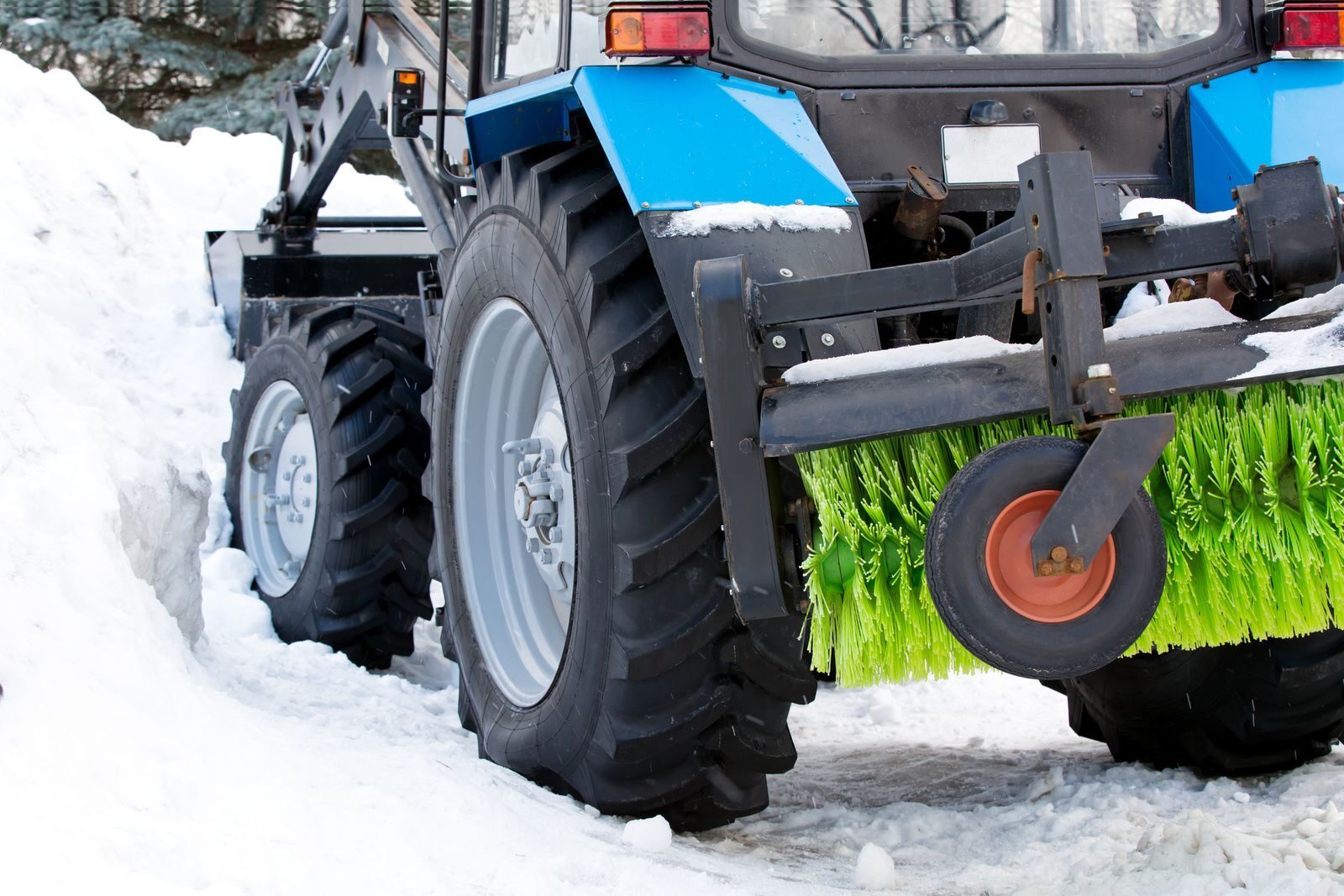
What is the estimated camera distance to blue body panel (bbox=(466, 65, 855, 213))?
2555 millimetres

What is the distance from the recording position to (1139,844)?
107 inches

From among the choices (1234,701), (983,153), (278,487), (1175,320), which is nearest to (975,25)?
(983,153)

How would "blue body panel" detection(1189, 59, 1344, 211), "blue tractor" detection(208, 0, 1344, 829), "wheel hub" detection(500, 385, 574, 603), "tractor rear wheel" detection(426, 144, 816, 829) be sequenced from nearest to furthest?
1. "blue tractor" detection(208, 0, 1344, 829)
2. "tractor rear wheel" detection(426, 144, 816, 829)
3. "blue body panel" detection(1189, 59, 1344, 211)
4. "wheel hub" detection(500, 385, 574, 603)

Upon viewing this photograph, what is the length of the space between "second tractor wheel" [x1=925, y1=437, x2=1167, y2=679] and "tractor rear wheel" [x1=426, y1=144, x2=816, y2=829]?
2.10 feet

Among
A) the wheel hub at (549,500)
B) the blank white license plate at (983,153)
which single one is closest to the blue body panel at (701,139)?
the blank white license plate at (983,153)

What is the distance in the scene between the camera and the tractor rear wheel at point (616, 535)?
2.61 m

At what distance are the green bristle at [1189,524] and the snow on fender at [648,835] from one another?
0.58 meters

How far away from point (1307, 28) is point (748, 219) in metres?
1.44

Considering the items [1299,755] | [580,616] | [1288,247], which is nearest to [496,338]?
[580,616]

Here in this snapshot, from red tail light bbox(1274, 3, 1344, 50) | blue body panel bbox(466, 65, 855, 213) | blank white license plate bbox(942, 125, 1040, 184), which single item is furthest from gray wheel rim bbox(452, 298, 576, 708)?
red tail light bbox(1274, 3, 1344, 50)

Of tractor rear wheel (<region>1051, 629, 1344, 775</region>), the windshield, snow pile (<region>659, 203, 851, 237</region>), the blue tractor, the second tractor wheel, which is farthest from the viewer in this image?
tractor rear wheel (<region>1051, 629, 1344, 775</region>)

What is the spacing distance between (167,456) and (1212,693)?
260 centimetres

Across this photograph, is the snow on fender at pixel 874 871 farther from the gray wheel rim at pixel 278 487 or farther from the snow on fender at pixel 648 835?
the gray wheel rim at pixel 278 487

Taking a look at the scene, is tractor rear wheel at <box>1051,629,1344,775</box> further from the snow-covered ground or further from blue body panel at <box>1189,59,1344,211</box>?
blue body panel at <box>1189,59,1344,211</box>
